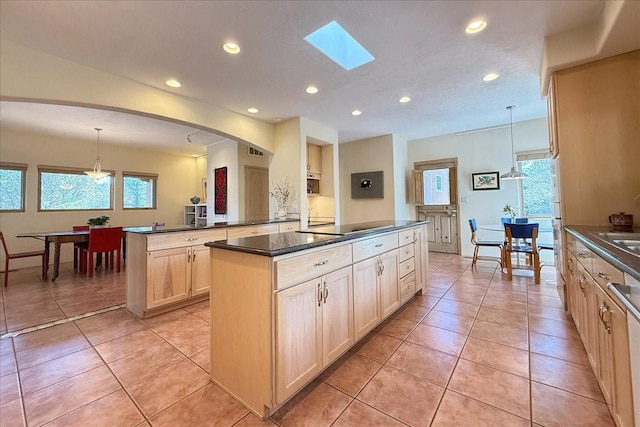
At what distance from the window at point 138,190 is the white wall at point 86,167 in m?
0.12

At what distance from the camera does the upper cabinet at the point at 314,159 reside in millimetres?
5168

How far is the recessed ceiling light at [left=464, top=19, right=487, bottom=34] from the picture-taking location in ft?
7.34

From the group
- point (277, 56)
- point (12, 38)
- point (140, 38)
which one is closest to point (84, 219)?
point (12, 38)

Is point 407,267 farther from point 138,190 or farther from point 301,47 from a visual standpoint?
point 138,190

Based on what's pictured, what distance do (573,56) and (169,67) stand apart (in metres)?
3.93

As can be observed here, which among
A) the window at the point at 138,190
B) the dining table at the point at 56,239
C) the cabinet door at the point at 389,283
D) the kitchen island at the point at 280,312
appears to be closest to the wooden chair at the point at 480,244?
the cabinet door at the point at 389,283

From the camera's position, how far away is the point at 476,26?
229cm

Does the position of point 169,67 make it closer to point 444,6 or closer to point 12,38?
point 12,38

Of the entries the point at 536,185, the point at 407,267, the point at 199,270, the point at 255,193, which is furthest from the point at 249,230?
the point at 536,185

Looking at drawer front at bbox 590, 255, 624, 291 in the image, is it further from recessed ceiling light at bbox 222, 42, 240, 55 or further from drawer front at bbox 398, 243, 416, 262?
recessed ceiling light at bbox 222, 42, 240, 55

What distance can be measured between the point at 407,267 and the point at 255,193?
13.9 feet

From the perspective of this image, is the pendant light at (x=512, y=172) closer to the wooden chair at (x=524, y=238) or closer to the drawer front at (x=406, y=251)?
the wooden chair at (x=524, y=238)

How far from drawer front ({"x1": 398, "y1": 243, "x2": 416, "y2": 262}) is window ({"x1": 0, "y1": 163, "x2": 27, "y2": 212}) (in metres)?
7.46

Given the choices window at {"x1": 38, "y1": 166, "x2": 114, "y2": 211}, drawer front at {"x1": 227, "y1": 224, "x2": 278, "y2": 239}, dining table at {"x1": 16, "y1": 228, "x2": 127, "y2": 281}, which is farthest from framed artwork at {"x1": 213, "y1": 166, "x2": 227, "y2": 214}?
window at {"x1": 38, "y1": 166, "x2": 114, "y2": 211}
